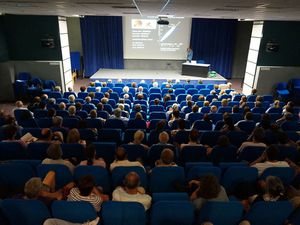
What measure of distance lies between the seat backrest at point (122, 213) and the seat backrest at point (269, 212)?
1.14 meters

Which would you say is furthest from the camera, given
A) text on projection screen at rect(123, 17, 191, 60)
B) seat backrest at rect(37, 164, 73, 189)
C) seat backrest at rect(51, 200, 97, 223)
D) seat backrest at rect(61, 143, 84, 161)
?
text on projection screen at rect(123, 17, 191, 60)

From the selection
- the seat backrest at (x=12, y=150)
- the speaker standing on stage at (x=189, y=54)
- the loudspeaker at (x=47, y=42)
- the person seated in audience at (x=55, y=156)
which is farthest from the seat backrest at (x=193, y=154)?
the speaker standing on stage at (x=189, y=54)

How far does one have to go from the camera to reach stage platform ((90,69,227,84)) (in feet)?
38.9

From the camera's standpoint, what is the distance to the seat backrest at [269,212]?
245 centimetres

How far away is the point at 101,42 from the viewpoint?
13.9m

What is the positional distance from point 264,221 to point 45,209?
228cm

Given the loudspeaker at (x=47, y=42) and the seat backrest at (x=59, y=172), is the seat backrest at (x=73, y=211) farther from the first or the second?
the loudspeaker at (x=47, y=42)

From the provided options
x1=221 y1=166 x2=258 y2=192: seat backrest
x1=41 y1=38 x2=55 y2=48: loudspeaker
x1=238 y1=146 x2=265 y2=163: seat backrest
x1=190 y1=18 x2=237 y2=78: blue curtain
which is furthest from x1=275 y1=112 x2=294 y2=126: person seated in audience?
x1=190 y1=18 x2=237 y2=78: blue curtain

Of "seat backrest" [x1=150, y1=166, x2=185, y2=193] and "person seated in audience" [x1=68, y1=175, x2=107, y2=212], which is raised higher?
"person seated in audience" [x1=68, y1=175, x2=107, y2=212]

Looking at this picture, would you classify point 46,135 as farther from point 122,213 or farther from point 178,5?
point 178,5

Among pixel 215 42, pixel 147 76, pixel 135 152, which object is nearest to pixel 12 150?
pixel 135 152

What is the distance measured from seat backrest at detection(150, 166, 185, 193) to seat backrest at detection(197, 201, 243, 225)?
681 mm

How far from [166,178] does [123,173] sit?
1.85 ft

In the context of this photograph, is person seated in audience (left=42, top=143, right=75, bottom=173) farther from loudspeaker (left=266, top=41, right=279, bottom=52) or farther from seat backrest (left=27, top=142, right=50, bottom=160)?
loudspeaker (left=266, top=41, right=279, bottom=52)
